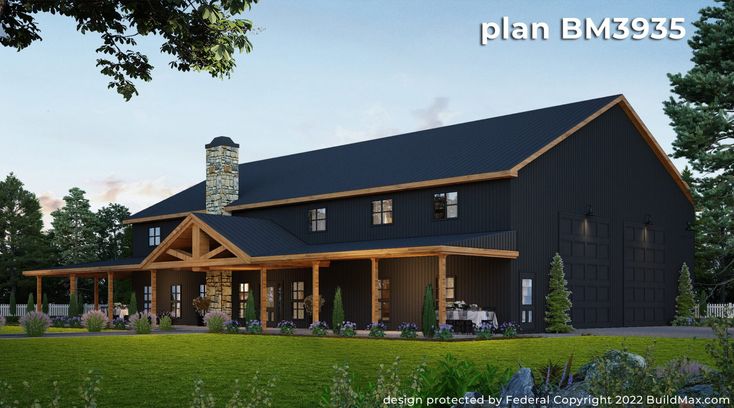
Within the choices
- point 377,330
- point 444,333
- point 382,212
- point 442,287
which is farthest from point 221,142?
point 444,333

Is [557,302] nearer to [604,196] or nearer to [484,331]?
[484,331]

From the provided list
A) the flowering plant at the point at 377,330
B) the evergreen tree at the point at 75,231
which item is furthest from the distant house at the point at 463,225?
the evergreen tree at the point at 75,231

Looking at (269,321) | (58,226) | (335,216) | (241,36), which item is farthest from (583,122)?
(58,226)

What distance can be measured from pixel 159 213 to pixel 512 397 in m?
38.1

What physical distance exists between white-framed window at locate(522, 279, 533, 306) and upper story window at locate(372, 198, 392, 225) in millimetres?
5854

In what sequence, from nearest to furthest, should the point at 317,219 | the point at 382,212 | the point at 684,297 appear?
the point at 382,212 < the point at 317,219 < the point at 684,297

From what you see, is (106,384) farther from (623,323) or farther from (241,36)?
(623,323)

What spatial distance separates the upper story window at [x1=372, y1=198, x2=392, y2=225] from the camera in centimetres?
3228

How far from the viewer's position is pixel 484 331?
2561 centimetres

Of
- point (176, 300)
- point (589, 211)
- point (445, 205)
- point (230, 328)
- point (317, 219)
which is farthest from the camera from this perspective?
point (176, 300)

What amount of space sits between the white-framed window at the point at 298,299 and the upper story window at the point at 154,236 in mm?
11640

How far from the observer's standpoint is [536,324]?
28906 mm

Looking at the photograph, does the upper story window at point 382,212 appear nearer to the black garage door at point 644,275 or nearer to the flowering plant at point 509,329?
the flowering plant at point 509,329

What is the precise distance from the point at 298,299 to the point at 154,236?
12551mm
